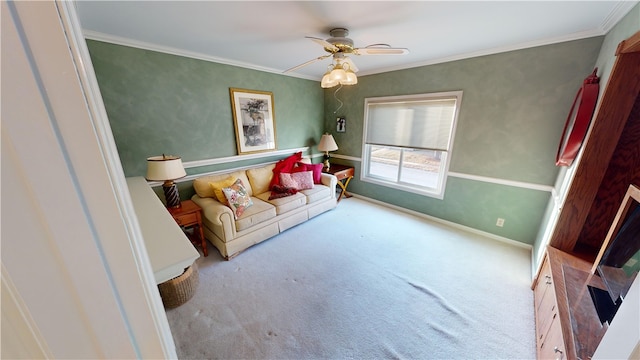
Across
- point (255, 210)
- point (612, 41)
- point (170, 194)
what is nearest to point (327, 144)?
point (255, 210)

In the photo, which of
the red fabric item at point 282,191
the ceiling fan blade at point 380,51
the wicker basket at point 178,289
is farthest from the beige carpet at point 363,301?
the ceiling fan blade at point 380,51

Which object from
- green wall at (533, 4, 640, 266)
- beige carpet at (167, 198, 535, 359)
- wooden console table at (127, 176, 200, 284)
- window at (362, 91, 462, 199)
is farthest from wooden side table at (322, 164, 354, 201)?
wooden console table at (127, 176, 200, 284)

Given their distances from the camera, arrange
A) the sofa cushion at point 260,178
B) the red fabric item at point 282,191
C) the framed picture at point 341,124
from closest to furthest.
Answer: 1. the red fabric item at point 282,191
2. the sofa cushion at point 260,178
3. the framed picture at point 341,124

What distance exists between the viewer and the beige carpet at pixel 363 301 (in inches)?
59.4

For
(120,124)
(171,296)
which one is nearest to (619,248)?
(171,296)

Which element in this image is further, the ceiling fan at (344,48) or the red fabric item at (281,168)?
the red fabric item at (281,168)

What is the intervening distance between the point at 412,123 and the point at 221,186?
2.80m

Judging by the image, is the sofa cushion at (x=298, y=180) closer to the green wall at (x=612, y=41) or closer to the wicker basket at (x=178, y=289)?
the wicker basket at (x=178, y=289)

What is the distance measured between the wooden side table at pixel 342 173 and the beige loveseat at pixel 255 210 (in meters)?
0.30

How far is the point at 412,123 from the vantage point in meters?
3.15

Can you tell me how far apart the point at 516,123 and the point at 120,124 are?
428cm

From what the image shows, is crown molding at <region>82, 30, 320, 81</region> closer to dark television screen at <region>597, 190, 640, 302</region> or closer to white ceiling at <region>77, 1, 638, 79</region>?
white ceiling at <region>77, 1, 638, 79</region>

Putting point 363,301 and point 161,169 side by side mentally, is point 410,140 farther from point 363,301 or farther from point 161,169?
point 161,169

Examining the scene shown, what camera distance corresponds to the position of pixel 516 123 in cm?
235
